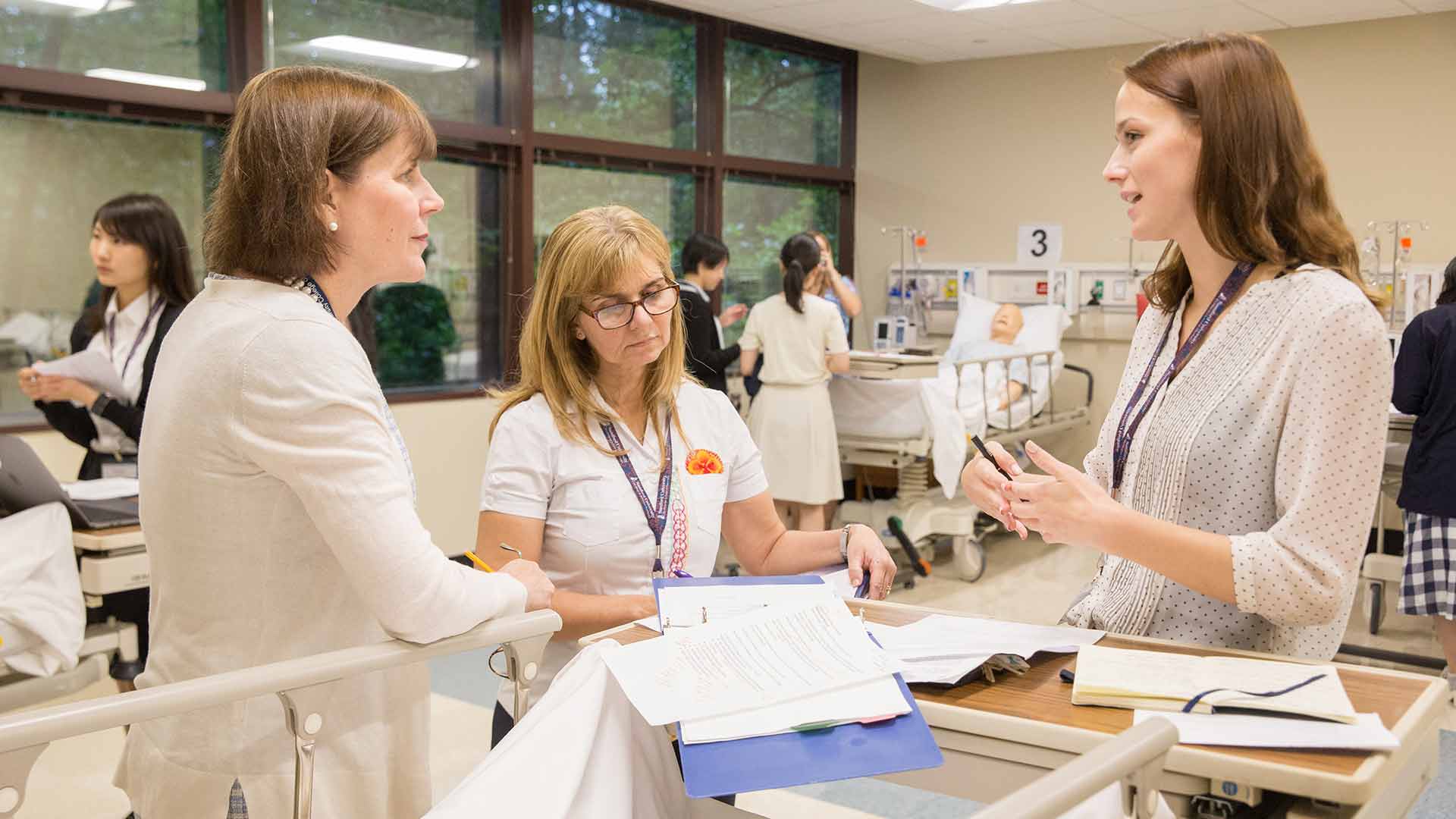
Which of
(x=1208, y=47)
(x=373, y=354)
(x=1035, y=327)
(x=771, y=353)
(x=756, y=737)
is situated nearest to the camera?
(x=756, y=737)

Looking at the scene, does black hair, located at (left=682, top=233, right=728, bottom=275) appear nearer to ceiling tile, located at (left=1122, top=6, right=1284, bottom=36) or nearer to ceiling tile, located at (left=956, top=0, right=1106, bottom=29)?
ceiling tile, located at (left=956, top=0, right=1106, bottom=29)

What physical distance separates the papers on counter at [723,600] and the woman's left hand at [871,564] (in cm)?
26

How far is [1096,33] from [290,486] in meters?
6.28

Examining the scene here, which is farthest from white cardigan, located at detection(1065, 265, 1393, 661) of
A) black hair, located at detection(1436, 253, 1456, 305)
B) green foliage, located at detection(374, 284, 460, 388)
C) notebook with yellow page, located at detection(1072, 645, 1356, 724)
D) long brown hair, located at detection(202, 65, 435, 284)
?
green foliage, located at detection(374, 284, 460, 388)

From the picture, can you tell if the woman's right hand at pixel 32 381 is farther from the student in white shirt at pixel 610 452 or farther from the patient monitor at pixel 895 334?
the patient monitor at pixel 895 334

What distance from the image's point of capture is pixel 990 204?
766 centimetres

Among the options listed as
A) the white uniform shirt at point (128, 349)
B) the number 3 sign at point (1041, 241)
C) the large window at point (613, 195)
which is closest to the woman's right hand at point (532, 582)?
the white uniform shirt at point (128, 349)

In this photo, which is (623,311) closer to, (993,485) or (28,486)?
(993,485)

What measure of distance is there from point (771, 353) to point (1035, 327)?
6.74ft

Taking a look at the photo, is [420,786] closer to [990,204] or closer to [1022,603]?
[1022,603]

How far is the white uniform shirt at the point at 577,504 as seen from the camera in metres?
1.96

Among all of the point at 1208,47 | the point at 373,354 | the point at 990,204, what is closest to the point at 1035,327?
the point at 990,204

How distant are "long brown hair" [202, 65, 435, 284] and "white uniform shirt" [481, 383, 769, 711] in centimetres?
57

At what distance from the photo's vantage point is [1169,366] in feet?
5.50
